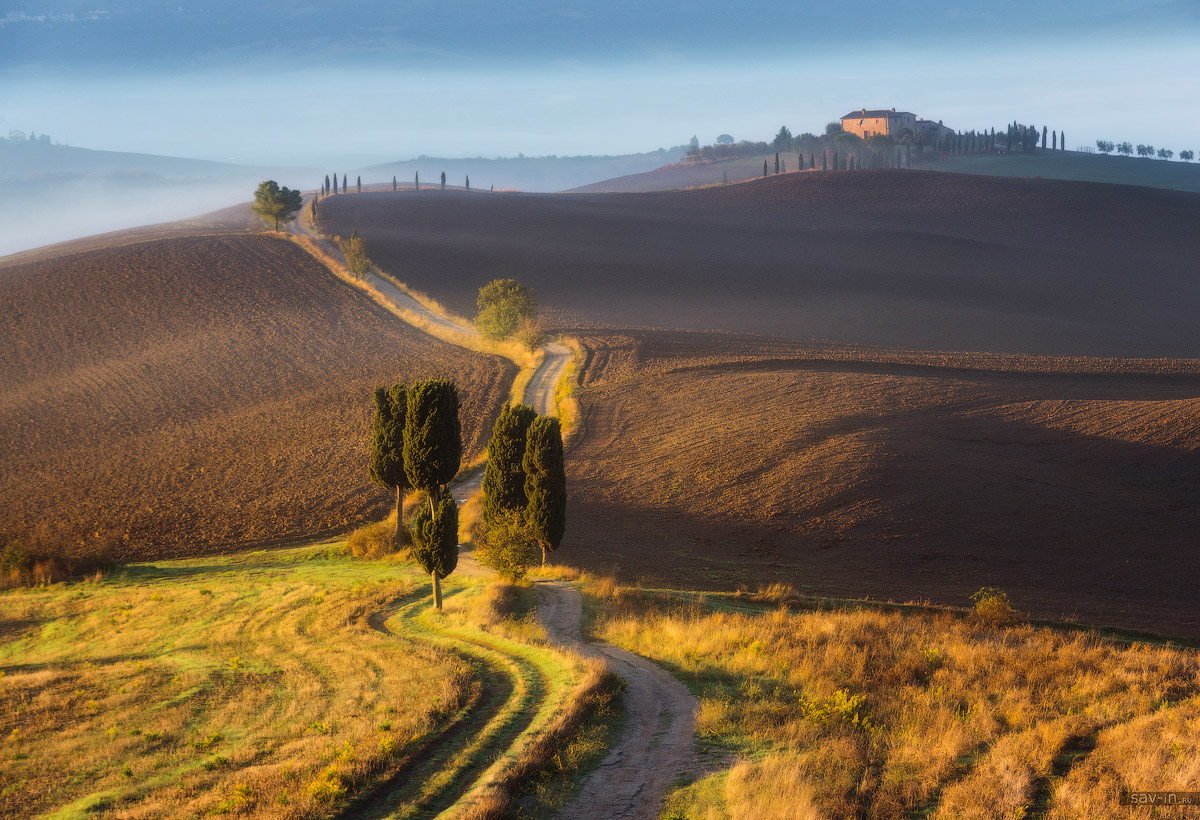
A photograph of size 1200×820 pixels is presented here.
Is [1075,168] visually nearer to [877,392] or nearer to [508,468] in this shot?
[877,392]

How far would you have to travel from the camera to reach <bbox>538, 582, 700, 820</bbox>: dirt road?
39.2ft

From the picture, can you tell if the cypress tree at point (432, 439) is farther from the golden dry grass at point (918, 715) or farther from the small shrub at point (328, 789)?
the small shrub at point (328, 789)

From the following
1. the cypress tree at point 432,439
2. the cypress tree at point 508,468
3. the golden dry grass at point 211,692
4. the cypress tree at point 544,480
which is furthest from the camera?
the cypress tree at point 508,468

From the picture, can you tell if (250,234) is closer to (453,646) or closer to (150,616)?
(150,616)

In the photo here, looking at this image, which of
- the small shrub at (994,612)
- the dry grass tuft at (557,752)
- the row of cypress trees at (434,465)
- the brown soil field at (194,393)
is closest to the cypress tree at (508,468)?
the row of cypress trees at (434,465)

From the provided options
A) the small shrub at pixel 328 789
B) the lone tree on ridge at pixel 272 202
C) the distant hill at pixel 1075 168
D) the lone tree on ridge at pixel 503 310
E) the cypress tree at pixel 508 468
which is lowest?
the small shrub at pixel 328 789

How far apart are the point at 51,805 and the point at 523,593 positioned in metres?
13.1

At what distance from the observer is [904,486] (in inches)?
1454

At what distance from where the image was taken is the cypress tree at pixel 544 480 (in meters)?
28.8

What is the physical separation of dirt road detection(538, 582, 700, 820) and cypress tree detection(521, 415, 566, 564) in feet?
29.7

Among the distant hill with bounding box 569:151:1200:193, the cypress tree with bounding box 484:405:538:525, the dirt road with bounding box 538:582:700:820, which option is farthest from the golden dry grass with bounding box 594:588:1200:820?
the distant hill with bounding box 569:151:1200:193

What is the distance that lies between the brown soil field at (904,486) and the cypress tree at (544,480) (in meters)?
2.69

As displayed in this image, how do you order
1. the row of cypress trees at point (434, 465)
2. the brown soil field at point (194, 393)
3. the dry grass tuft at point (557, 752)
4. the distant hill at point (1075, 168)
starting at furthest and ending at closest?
the distant hill at point (1075, 168), the brown soil field at point (194, 393), the row of cypress trees at point (434, 465), the dry grass tuft at point (557, 752)

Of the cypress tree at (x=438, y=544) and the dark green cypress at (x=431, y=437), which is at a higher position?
the dark green cypress at (x=431, y=437)
